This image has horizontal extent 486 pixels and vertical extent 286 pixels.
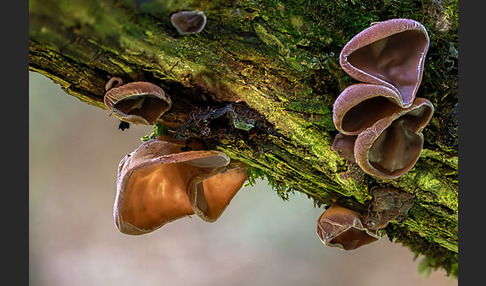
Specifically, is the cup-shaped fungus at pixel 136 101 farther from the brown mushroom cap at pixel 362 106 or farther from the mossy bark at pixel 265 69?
the brown mushroom cap at pixel 362 106

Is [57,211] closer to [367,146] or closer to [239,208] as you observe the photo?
[239,208]

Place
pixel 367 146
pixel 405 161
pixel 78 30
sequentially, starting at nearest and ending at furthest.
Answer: pixel 78 30 < pixel 367 146 < pixel 405 161

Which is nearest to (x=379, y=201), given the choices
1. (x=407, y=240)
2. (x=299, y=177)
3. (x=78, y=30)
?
(x=299, y=177)

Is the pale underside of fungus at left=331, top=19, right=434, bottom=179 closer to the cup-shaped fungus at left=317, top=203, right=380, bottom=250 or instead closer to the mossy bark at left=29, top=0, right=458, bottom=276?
the mossy bark at left=29, top=0, right=458, bottom=276

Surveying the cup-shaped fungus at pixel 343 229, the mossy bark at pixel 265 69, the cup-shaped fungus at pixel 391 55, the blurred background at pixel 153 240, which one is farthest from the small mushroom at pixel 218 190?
the blurred background at pixel 153 240

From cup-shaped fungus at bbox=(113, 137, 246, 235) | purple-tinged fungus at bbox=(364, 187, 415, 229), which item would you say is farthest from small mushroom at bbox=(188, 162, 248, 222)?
purple-tinged fungus at bbox=(364, 187, 415, 229)

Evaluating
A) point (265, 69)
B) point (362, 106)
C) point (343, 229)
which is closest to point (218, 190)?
point (343, 229)
